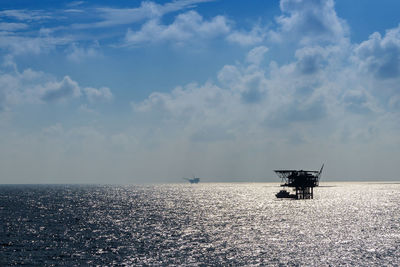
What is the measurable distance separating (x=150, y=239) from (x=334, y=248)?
96.2 feet

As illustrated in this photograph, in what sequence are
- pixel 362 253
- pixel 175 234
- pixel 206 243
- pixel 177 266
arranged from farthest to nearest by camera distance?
1. pixel 175 234
2. pixel 206 243
3. pixel 362 253
4. pixel 177 266

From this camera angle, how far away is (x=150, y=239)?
2936 inches

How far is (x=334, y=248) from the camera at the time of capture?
6556 centimetres

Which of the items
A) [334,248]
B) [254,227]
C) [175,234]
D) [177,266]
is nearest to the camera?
[177,266]

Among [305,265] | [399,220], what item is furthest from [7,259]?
[399,220]

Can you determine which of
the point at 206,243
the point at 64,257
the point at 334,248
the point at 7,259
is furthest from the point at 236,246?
the point at 7,259

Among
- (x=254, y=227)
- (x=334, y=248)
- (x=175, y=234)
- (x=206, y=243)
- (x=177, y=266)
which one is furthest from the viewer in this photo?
(x=254, y=227)

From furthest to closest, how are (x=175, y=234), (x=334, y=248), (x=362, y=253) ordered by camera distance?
(x=175, y=234), (x=334, y=248), (x=362, y=253)

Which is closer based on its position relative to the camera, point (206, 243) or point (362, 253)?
point (362, 253)

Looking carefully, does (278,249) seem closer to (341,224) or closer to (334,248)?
(334,248)

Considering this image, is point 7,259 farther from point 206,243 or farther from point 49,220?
point 49,220

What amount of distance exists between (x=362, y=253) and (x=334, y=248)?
4.87 metres

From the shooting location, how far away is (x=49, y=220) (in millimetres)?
103750

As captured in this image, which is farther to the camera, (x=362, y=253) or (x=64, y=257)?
Result: (x=362, y=253)
